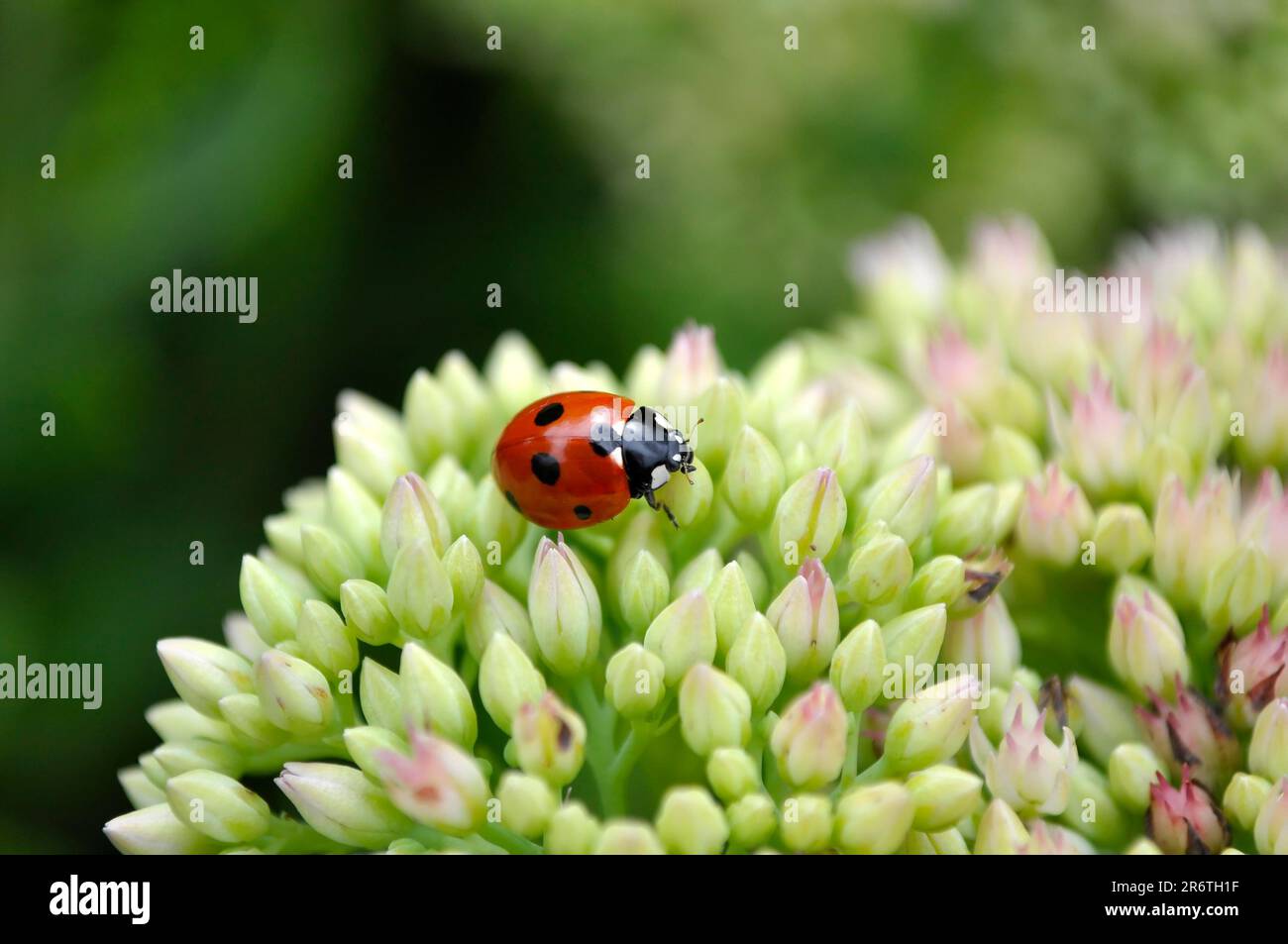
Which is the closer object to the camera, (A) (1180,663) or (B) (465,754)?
(B) (465,754)

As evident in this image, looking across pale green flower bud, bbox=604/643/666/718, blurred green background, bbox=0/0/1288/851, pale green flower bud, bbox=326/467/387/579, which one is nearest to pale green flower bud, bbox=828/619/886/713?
pale green flower bud, bbox=604/643/666/718

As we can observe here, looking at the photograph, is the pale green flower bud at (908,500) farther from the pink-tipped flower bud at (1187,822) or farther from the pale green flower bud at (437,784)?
the pale green flower bud at (437,784)

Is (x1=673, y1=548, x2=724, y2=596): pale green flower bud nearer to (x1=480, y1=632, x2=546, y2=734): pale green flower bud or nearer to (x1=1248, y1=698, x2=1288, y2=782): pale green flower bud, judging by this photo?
(x1=480, y1=632, x2=546, y2=734): pale green flower bud

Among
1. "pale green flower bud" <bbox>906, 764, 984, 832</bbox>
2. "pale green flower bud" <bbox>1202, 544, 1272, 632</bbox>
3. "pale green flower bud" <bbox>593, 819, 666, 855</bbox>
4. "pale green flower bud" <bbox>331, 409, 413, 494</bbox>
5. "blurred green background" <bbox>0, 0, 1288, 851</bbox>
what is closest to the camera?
"pale green flower bud" <bbox>593, 819, 666, 855</bbox>

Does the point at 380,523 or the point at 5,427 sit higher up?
the point at 5,427
